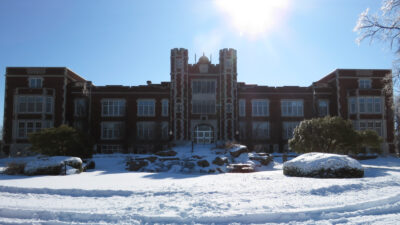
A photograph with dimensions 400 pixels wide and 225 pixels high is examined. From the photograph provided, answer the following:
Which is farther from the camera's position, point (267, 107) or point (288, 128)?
point (267, 107)

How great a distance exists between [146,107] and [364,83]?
26929mm

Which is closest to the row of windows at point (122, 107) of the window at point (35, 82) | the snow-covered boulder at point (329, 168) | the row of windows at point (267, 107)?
the window at point (35, 82)

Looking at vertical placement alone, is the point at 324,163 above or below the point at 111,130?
below

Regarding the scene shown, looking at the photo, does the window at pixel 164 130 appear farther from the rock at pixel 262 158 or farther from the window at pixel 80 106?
the rock at pixel 262 158

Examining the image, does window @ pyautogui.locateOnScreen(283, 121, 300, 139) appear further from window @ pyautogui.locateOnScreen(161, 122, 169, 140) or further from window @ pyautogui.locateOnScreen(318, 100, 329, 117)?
window @ pyautogui.locateOnScreen(161, 122, 169, 140)

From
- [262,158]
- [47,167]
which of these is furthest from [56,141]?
[262,158]

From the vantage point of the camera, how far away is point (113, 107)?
3594 cm

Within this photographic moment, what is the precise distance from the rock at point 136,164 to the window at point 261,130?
18.0 meters

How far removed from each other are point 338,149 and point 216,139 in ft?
55.1

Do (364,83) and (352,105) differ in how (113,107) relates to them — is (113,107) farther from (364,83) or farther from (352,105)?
(364,83)

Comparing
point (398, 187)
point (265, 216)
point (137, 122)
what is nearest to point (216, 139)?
point (137, 122)

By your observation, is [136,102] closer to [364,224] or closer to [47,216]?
[47,216]

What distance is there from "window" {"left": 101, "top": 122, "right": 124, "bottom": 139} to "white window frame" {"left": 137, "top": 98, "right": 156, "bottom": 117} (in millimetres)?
2741

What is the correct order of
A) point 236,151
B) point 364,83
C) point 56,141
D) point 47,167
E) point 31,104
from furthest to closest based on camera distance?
1. point 364,83
2. point 31,104
3. point 236,151
4. point 56,141
5. point 47,167
